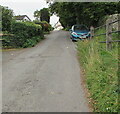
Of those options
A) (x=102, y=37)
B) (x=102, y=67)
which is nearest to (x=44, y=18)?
(x=102, y=37)

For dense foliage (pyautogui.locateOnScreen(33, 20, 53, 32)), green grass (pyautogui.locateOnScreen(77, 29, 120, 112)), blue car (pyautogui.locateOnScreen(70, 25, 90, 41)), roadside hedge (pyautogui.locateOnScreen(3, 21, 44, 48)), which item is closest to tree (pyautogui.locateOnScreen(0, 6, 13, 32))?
roadside hedge (pyautogui.locateOnScreen(3, 21, 44, 48))

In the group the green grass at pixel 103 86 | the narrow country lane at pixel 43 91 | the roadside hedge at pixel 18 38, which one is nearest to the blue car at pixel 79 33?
the roadside hedge at pixel 18 38

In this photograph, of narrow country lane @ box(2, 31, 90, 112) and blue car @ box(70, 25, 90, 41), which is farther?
blue car @ box(70, 25, 90, 41)

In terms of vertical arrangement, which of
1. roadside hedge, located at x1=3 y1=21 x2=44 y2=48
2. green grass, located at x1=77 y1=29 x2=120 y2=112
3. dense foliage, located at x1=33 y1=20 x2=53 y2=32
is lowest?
green grass, located at x1=77 y1=29 x2=120 y2=112

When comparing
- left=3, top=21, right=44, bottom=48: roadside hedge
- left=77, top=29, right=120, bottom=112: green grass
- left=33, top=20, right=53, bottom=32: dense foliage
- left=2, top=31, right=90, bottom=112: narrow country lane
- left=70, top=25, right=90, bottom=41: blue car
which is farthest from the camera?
left=33, top=20, right=53, bottom=32: dense foliage

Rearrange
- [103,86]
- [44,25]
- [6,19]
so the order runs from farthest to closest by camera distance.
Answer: [44,25] < [6,19] < [103,86]

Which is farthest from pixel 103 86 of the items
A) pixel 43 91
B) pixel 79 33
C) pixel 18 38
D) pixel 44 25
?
pixel 44 25

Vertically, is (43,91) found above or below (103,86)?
below

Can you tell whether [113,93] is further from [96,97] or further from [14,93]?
[14,93]

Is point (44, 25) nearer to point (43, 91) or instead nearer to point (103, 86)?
point (43, 91)

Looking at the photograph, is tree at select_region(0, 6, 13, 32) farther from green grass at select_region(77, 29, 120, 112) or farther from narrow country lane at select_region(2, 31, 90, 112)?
green grass at select_region(77, 29, 120, 112)

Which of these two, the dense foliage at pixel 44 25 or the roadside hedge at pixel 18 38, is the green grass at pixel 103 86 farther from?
the dense foliage at pixel 44 25

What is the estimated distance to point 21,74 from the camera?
6.49m

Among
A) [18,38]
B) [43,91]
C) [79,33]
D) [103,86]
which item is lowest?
[43,91]
